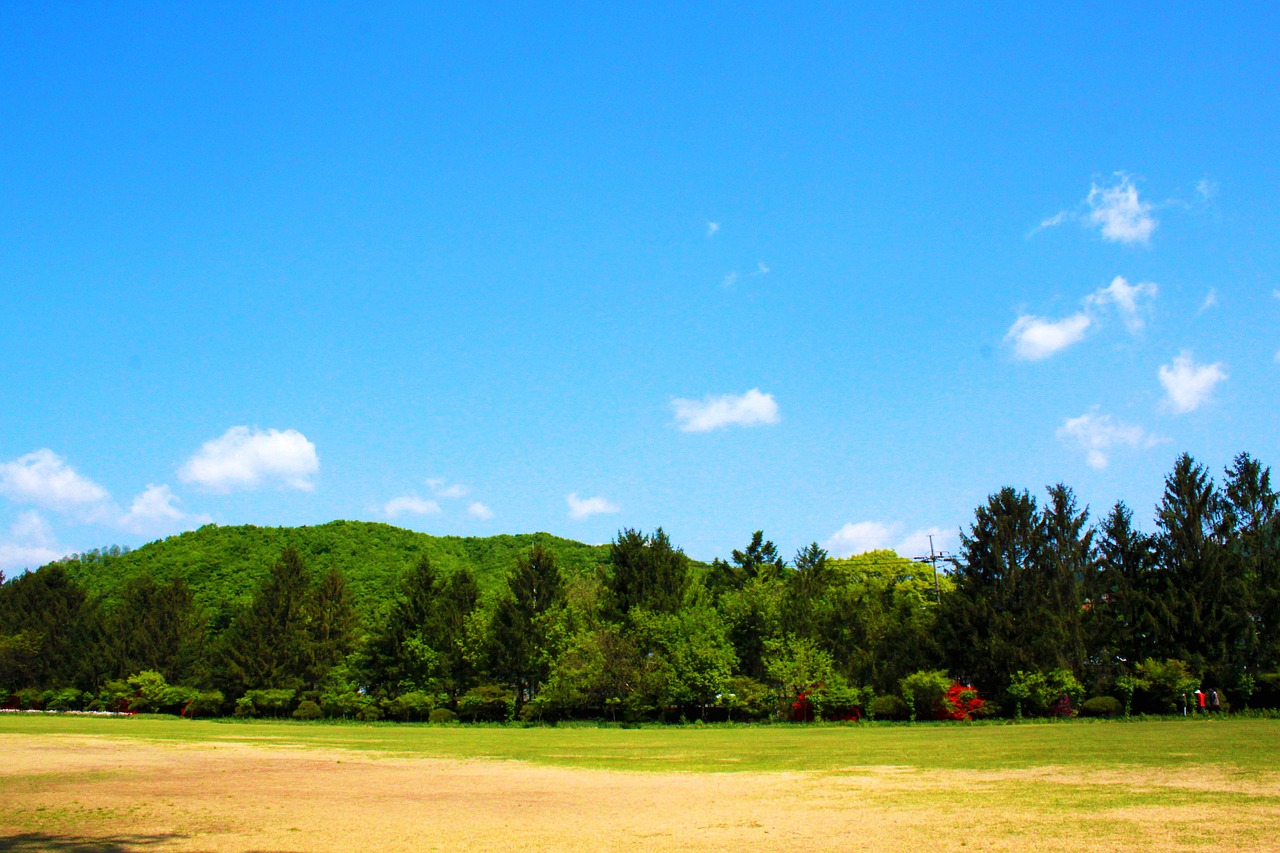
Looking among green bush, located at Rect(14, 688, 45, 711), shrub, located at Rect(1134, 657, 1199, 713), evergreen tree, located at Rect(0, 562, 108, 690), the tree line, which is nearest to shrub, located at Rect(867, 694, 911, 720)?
the tree line

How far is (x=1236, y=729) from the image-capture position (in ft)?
98.2

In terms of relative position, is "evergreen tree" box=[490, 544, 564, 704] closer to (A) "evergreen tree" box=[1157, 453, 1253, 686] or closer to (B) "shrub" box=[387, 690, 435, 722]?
(B) "shrub" box=[387, 690, 435, 722]

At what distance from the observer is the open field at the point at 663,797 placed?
36.2 feet

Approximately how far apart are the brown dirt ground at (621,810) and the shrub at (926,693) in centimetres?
2735

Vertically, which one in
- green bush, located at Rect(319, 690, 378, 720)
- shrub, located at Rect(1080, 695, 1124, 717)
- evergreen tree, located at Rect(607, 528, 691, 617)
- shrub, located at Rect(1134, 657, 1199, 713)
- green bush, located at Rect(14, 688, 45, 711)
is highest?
evergreen tree, located at Rect(607, 528, 691, 617)

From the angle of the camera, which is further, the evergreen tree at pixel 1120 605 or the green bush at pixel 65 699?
the green bush at pixel 65 699

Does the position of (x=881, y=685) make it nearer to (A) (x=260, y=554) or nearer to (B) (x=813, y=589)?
(B) (x=813, y=589)

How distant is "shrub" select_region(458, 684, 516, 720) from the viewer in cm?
5447

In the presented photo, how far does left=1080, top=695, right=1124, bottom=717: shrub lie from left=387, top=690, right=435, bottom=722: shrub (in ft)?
121

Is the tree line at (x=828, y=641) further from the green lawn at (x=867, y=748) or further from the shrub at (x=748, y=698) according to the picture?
the green lawn at (x=867, y=748)

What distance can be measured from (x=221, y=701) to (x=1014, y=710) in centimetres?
5092

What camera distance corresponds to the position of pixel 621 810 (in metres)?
13.9

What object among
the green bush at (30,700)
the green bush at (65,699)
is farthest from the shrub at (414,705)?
the green bush at (30,700)

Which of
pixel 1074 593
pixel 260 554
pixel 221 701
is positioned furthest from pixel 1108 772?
pixel 260 554
